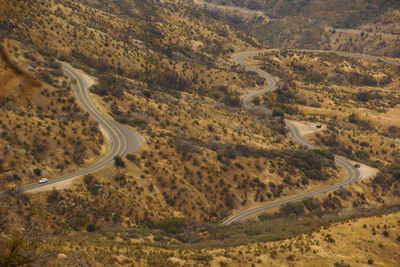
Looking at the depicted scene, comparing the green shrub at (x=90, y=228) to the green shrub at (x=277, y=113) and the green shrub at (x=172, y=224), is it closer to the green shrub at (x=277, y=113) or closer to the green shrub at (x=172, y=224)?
the green shrub at (x=172, y=224)

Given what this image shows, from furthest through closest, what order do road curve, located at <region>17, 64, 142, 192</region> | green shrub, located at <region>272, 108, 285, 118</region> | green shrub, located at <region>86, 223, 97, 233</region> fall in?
green shrub, located at <region>272, 108, 285, 118</region> < road curve, located at <region>17, 64, 142, 192</region> < green shrub, located at <region>86, 223, 97, 233</region>

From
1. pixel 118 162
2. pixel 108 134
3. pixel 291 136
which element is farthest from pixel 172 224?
pixel 291 136

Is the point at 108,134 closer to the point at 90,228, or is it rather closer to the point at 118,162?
the point at 118,162

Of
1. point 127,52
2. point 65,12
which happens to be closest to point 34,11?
point 65,12

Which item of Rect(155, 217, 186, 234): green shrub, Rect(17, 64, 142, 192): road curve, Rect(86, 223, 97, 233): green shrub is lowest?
Rect(155, 217, 186, 234): green shrub

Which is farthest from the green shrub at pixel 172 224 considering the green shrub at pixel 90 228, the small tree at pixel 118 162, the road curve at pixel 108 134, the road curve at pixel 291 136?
the road curve at pixel 108 134

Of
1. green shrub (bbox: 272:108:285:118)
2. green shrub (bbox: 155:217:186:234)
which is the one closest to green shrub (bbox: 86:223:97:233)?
green shrub (bbox: 155:217:186:234)

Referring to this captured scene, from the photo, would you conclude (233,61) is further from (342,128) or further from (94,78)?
(94,78)

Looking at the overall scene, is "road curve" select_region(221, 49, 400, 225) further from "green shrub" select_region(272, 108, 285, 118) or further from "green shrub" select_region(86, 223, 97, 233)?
"green shrub" select_region(86, 223, 97, 233)
